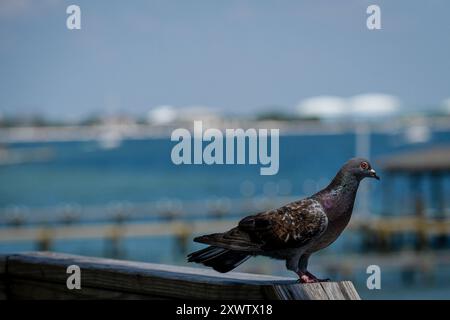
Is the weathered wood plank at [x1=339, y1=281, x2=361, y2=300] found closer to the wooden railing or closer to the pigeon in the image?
the wooden railing

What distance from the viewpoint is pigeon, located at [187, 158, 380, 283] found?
2240mm

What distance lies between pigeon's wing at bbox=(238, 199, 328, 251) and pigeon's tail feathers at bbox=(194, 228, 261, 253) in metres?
0.01

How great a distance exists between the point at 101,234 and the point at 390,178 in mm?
8976

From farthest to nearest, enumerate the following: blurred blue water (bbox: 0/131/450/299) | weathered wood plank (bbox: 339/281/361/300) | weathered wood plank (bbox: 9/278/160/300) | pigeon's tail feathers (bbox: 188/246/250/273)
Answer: blurred blue water (bbox: 0/131/450/299)
weathered wood plank (bbox: 9/278/160/300)
pigeon's tail feathers (bbox: 188/246/250/273)
weathered wood plank (bbox: 339/281/361/300)

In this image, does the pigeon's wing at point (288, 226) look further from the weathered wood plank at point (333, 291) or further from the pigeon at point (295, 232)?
the weathered wood plank at point (333, 291)

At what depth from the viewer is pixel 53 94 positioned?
A: 517 cm

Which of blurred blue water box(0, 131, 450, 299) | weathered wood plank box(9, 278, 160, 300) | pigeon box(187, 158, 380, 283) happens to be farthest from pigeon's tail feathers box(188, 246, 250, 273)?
blurred blue water box(0, 131, 450, 299)

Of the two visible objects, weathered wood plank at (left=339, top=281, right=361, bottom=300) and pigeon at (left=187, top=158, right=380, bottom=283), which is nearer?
weathered wood plank at (left=339, top=281, right=361, bottom=300)

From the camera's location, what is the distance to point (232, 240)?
224 centimetres

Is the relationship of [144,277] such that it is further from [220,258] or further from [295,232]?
[295,232]

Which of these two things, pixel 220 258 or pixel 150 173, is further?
pixel 150 173

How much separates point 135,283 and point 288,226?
0.35 metres

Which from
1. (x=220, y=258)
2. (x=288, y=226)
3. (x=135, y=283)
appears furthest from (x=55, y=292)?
(x=288, y=226)

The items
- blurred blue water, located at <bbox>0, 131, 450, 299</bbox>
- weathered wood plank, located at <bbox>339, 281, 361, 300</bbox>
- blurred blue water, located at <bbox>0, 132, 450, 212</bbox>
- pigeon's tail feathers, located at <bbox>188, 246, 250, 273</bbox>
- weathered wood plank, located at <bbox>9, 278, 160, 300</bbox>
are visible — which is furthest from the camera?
blurred blue water, located at <bbox>0, 132, 450, 212</bbox>
